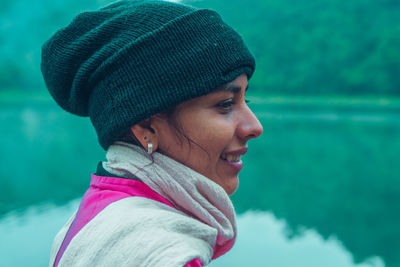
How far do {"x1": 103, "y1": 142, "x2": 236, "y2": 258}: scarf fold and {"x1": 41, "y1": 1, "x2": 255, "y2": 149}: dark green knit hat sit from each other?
52 mm

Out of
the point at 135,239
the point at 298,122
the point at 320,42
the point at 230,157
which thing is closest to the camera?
the point at 135,239

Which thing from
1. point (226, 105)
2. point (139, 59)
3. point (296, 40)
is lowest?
point (296, 40)

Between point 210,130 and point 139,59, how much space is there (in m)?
0.19

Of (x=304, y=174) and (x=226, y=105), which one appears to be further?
(x=304, y=174)

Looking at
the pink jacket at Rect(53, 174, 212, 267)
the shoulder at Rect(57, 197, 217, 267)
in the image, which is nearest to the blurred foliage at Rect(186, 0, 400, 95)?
the pink jacket at Rect(53, 174, 212, 267)

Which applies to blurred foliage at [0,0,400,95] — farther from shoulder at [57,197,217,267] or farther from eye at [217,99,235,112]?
shoulder at [57,197,217,267]

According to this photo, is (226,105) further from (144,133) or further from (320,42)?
(320,42)

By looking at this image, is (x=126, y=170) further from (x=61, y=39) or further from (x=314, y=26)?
(x=314, y=26)

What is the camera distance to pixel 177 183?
750mm

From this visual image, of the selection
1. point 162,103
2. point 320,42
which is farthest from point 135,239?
point 320,42

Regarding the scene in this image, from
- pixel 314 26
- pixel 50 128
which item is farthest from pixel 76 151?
pixel 314 26

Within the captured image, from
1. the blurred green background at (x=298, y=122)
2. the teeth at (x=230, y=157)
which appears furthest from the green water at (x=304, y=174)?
the teeth at (x=230, y=157)

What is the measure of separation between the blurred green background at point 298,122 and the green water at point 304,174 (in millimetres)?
27

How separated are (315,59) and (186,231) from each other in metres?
18.3
